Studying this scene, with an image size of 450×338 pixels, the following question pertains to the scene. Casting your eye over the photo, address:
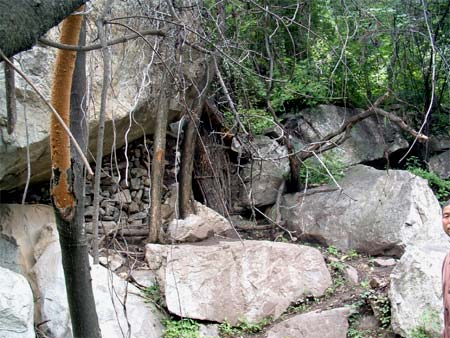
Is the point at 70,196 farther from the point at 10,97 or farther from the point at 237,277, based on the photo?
the point at 237,277

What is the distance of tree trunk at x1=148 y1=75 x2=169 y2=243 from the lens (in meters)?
5.48

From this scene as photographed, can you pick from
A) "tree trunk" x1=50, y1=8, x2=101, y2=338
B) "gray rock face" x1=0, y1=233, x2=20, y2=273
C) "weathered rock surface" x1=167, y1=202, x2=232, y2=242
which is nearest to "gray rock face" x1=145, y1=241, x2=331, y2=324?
"weathered rock surface" x1=167, y1=202, x2=232, y2=242

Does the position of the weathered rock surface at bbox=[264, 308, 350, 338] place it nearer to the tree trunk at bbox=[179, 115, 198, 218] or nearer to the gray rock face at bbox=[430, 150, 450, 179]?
the tree trunk at bbox=[179, 115, 198, 218]

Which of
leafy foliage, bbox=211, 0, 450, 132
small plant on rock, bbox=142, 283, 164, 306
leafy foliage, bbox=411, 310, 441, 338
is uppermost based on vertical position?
leafy foliage, bbox=211, 0, 450, 132

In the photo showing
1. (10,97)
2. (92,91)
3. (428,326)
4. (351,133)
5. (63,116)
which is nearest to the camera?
(10,97)

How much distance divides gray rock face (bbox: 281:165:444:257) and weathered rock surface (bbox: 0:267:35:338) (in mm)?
2793

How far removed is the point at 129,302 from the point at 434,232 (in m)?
3.36

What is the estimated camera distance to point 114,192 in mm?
5723

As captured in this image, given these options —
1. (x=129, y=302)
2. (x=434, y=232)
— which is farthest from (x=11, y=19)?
(x=434, y=232)

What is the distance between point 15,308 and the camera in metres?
3.92

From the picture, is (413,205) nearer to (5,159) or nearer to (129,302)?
(129,302)

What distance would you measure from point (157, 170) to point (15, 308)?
209 cm

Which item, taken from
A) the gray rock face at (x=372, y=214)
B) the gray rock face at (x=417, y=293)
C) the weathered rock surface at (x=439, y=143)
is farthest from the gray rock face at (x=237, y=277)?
the weathered rock surface at (x=439, y=143)

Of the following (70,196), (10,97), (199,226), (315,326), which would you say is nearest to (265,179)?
(199,226)
